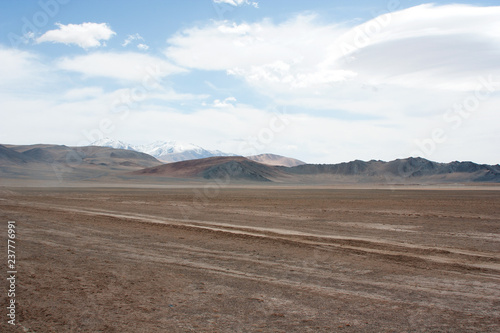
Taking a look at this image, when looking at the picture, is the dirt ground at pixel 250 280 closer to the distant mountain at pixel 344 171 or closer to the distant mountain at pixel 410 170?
the distant mountain at pixel 344 171

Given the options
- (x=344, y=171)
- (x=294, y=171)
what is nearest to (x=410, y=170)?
(x=344, y=171)

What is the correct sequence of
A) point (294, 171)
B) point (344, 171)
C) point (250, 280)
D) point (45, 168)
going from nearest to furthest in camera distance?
point (250, 280) < point (45, 168) < point (344, 171) < point (294, 171)

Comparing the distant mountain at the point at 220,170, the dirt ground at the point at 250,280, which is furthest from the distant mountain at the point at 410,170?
the dirt ground at the point at 250,280

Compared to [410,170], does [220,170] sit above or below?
below

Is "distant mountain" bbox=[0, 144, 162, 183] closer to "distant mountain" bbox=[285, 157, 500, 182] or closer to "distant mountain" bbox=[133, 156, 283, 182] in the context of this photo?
"distant mountain" bbox=[133, 156, 283, 182]

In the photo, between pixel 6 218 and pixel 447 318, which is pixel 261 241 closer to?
pixel 447 318

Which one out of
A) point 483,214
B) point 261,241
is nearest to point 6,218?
point 261,241

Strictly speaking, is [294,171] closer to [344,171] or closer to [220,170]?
[344,171]

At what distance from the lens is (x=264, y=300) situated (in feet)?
26.0

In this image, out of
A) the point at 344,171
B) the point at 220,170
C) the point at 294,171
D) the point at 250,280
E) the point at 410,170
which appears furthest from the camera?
the point at 294,171

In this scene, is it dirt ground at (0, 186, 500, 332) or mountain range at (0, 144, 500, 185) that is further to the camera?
mountain range at (0, 144, 500, 185)

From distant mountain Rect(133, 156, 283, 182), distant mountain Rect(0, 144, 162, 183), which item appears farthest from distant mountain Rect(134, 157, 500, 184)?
distant mountain Rect(0, 144, 162, 183)

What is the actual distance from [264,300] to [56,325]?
11.8ft

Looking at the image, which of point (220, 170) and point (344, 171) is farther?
point (344, 171)
